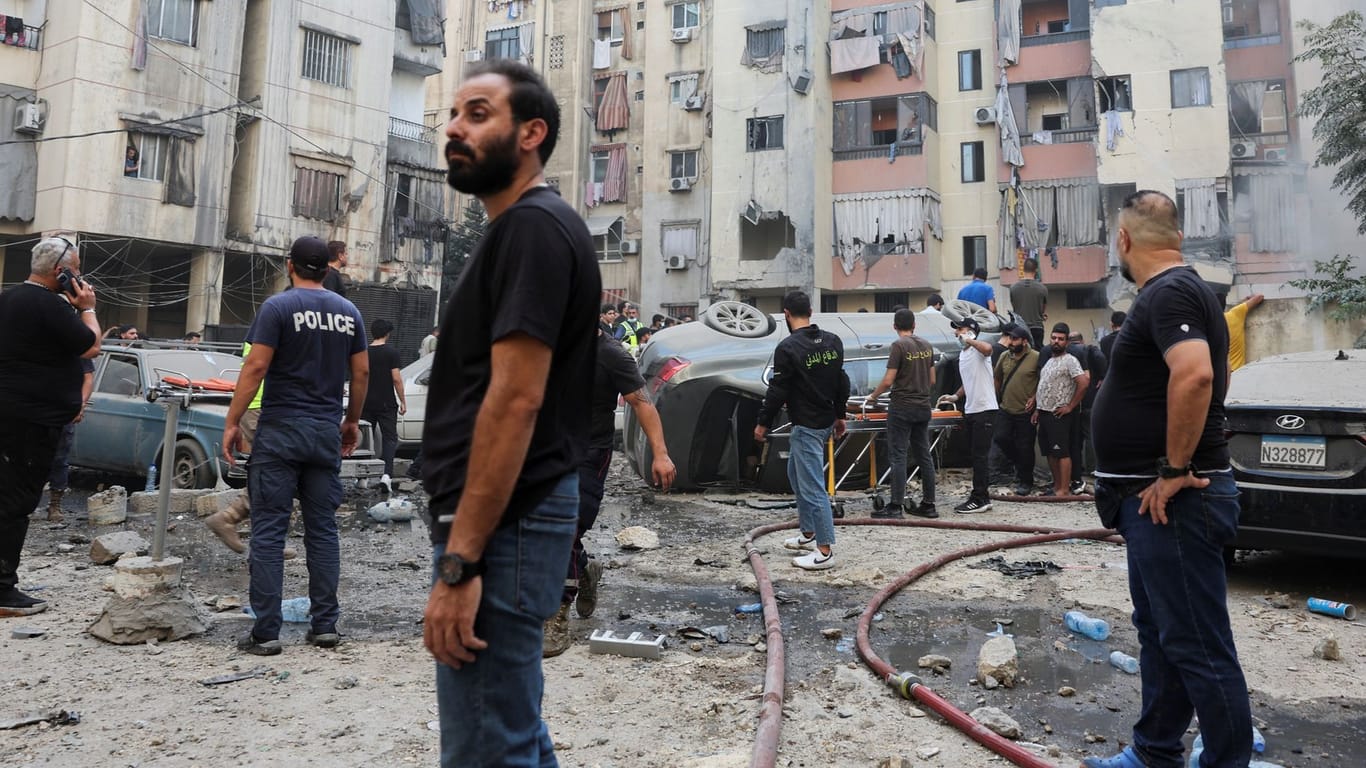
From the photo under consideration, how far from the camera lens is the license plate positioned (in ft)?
16.8

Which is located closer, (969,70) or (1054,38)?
(1054,38)

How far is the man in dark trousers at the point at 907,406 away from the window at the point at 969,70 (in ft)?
80.1

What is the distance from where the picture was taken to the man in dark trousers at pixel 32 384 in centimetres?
489

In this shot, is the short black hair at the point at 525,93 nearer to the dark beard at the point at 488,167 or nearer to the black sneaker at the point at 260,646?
the dark beard at the point at 488,167

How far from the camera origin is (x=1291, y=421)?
519cm

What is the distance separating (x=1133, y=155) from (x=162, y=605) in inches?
1096

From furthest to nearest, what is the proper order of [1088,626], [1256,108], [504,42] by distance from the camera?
1. [504,42]
2. [1256,108]
3. [1088,626]

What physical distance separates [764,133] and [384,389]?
945 inches

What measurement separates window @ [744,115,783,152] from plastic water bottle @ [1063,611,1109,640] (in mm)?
27411

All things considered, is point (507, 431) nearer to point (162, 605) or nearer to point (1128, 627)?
point (162, 605)

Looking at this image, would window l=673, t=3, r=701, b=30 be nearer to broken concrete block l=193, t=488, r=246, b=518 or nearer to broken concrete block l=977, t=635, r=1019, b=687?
broken concrete block l=193, t=488, r=246, b=518

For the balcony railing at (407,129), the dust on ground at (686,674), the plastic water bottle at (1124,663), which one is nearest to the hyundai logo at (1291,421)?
the dust on ground at (686,674)

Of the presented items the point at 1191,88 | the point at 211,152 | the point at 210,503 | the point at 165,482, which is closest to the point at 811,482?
the point at 165,482

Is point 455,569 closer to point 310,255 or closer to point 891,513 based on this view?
point 310,255
